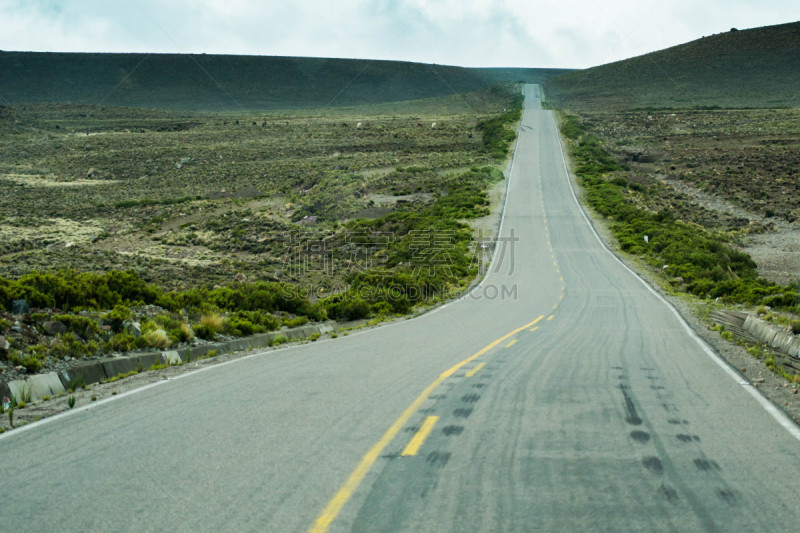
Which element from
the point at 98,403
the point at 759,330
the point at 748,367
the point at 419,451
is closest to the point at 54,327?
the point at 98,403

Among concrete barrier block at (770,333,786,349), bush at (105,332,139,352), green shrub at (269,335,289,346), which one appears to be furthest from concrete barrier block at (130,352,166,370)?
concrete barrier block at (770,333,786,349)

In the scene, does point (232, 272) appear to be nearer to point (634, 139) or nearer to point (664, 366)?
point (664, 366)

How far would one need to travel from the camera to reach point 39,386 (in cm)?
916

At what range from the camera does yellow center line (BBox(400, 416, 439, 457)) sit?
20.0 ft

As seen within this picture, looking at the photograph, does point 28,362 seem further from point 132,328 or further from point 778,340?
point 778,340

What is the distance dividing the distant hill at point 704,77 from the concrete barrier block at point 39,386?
133 m

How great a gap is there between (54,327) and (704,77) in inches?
6289

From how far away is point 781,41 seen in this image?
15525 cm

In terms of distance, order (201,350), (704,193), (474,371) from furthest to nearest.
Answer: (704,193), (201,350), (474,371)

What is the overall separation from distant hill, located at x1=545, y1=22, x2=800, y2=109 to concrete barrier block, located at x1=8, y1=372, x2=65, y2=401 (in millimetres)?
133038

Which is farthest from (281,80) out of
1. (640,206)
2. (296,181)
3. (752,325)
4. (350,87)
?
(752,325)

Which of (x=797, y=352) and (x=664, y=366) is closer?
(x=664, y=366)

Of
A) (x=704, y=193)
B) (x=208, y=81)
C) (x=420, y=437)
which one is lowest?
(x=704, y=193)

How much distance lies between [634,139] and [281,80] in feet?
329
